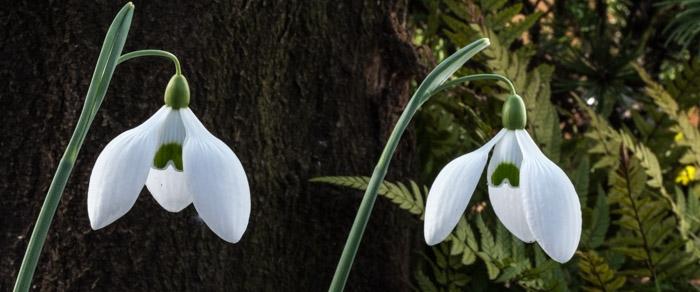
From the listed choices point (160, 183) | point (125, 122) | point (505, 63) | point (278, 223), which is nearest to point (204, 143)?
point (160, 183)

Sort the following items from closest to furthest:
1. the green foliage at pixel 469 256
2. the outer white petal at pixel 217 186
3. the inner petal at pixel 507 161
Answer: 1. the outer white petal at pixel 217 186
2. the inner petal at pixel 507 161
3. the green foliage at pixel 469 256

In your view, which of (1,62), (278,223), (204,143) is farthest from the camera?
(278,223)

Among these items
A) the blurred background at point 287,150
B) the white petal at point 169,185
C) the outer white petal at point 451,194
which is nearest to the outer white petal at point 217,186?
the white petal at point 169,185

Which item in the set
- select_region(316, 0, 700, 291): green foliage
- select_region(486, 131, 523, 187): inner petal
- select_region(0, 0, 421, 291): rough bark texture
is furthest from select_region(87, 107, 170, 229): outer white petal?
select_region(316, 0, 700, 291): green foliage

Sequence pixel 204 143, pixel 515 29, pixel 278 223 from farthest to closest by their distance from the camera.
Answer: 1. pixel 515 29
2. pixel 278 223
3. pixel 204 143

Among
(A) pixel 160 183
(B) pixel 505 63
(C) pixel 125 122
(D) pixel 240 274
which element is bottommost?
(D) pixel 240 274

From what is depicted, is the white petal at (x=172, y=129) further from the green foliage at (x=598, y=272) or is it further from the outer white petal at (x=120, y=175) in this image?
the green foliage at (x=598, y=272)

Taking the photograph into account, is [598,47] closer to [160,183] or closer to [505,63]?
[505,63]
